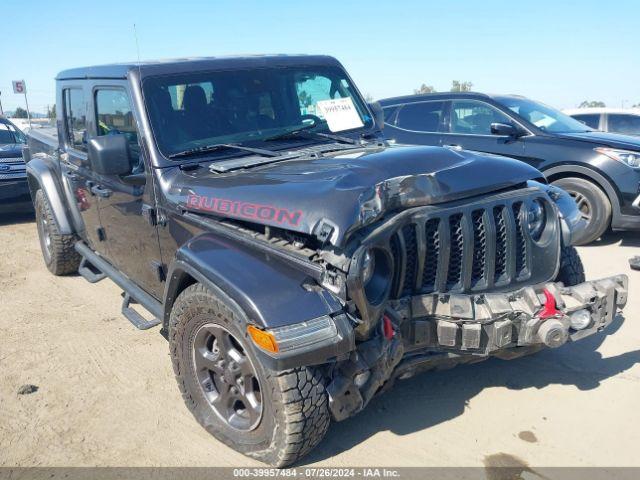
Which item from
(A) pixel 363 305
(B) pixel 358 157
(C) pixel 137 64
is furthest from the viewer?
(C) pixel 137 64

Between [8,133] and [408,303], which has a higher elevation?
[8,133]

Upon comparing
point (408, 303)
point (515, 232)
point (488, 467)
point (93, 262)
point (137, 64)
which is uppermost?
point (137, 64)

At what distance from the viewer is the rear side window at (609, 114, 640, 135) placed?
33.7 feet

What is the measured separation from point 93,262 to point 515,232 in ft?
11.9

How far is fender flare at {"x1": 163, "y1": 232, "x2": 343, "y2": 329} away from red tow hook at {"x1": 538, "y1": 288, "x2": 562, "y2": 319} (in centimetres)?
108

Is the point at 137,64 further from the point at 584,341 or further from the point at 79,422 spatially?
the point at 584,341

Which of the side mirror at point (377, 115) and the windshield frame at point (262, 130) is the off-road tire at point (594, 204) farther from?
the windshield frame at point (262, 130)

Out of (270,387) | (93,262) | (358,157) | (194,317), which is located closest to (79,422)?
(194,317)

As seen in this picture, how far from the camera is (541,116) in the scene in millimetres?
7012

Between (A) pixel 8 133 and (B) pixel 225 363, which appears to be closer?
(B) pixel 225 363

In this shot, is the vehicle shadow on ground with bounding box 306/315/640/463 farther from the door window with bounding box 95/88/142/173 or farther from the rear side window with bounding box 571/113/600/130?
the rear side window with bounding box 571/113/600/130

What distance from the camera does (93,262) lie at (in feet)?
15.8

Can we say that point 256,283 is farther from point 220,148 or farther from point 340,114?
point 340,114

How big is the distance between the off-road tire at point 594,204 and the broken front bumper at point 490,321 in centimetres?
401
